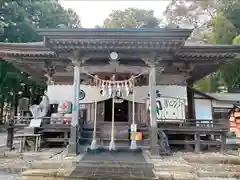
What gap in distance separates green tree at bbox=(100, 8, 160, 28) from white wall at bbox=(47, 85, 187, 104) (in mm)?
17299

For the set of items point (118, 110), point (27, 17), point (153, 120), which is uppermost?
point (27, 17)

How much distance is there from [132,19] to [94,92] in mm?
19198

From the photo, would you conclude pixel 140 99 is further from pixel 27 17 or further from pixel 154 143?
pixel 27 17

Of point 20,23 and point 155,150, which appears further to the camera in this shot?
point 20,23

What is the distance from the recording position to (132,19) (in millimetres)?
24594

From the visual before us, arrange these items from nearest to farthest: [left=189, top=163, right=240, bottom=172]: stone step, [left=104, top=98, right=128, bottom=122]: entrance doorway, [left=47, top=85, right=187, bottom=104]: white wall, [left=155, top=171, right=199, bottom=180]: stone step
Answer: [left=155, top=171, right=199, bottom=180]: stone step → [left=189, top=163, right=240, bottom=172]: stone step → [left=47, top=85, right=187, bottom=104]: white wall → [left=104, top=98, right=128, bottom=122]: entrance doorway

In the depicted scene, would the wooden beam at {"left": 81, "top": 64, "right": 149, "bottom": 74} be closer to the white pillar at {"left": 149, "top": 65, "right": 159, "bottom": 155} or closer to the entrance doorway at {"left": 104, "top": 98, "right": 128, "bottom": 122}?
the white pillar at {"left": 149, "top": 65, "right": 159, "bottom": 155}

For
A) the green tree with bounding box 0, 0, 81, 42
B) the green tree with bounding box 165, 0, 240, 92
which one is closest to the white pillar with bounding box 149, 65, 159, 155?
the green tree with bounding box 165, 0, 240, 92

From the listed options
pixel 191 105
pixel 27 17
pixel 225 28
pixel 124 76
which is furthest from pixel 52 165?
pixel 27 17

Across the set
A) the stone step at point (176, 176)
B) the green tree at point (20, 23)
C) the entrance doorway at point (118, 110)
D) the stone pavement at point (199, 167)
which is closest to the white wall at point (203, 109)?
the entrance doorway at point (118, 110)

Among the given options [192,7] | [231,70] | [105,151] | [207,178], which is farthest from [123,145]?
[192,7]

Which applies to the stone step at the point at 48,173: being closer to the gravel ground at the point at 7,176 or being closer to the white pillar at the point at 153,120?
the gravel ground at the point at 7,176

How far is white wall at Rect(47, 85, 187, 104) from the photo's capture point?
25.6ft

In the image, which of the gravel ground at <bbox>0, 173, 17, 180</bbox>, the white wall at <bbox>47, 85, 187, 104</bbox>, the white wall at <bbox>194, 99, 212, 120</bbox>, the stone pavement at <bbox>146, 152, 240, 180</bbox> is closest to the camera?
the stone pavement at <bbox>146, 152, 240, 180</bbox>
